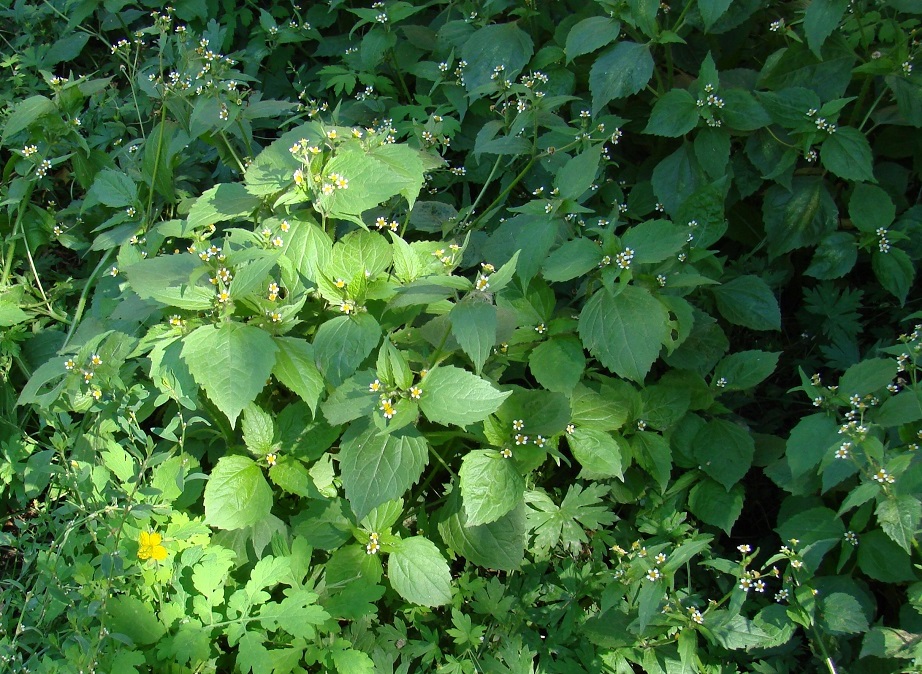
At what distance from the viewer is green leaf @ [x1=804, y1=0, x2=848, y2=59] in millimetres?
2824

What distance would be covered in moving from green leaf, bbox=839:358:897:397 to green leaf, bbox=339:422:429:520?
55.3 inches

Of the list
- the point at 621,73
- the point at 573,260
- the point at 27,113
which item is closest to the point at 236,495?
the point at 573,260

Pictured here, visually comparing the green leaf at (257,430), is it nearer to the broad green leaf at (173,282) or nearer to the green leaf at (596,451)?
the broad green leaf at (173,282)

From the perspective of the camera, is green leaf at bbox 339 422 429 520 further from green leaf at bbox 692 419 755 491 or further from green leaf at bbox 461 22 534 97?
green leaf at bbox 461 22 534 97

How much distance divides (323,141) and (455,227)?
699 millimetres

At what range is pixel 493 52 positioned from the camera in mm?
3502

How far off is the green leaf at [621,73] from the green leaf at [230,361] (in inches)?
67.5

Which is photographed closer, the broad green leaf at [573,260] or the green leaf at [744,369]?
the broad green leaf at [573,260]

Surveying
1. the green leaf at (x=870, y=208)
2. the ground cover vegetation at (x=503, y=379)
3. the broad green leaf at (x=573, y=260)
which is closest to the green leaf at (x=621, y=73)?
the ground cover vegetation at (x=503, y=379)

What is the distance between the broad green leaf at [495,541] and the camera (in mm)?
2469

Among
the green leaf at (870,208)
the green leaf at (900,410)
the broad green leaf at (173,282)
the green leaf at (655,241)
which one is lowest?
the green leaf at (900,410)

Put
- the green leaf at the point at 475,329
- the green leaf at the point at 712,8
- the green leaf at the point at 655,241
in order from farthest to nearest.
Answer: the green leaf at the point at 712,8 → the green leaf at the point at 655,241 → the green leaf at the point at 475,329

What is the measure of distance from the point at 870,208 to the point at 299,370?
2304 mm

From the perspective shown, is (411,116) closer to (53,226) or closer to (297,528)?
(53,226)
